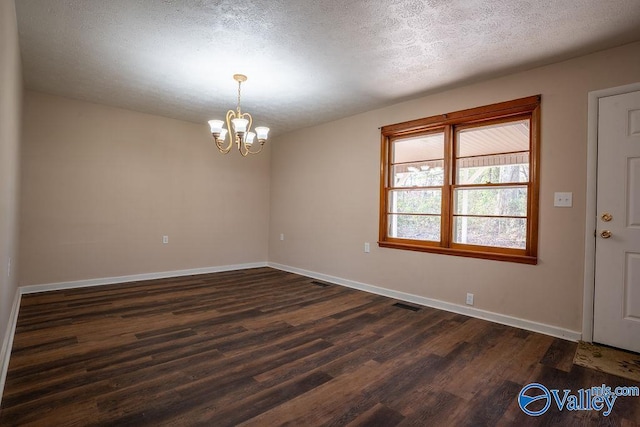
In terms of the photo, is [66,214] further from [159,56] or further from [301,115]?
[301,115]

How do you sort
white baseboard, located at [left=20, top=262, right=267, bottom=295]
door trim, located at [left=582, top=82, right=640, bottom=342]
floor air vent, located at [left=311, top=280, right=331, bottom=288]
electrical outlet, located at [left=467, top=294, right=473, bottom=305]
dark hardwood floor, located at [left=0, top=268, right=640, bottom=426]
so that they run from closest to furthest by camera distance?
1. dark hardwood floor, located at [left=0, top=268, right=640, bottom=426]
2. door trim, located at [left=582, top=82, right=640, bottom=342]
3. electrical outlet, located at [left=467, top=294, right=473, bottom=305]
4. white baseboard, located at [left=20, top=262, right=267, bottom=295]
5. floor air vent, located at [left=311, top=280, right=331, bottom=288]

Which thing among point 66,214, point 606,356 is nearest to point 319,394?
point 606,356

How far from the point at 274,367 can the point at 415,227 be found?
2608 mm

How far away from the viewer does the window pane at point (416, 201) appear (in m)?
3.95

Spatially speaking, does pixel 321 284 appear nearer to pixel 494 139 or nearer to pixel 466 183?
pixel 466 183

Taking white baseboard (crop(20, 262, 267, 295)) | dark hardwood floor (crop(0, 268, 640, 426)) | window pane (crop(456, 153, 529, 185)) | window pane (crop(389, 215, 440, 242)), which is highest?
window pane (crop(456, 153, 529, 185))

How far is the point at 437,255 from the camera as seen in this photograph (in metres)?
3.80

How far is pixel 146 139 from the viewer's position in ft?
15.9

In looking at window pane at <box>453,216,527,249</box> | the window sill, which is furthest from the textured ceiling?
the window sill

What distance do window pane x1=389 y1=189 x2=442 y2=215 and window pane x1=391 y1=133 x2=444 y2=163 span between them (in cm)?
43

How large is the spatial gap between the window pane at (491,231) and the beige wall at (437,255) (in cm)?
22

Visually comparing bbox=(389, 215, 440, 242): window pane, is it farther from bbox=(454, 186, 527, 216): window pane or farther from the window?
bbox=(454, 186, 527, 216): window pane

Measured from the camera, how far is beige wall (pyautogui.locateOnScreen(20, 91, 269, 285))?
4.07 meters

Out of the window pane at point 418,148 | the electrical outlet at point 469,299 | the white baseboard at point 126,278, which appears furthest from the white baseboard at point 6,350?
the window pane at point 418,148
